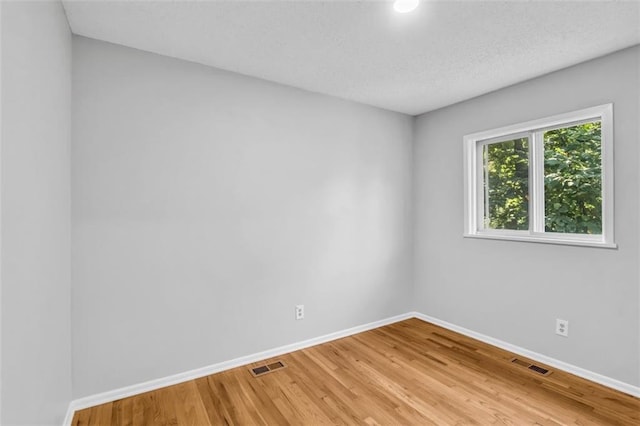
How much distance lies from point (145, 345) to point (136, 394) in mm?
334

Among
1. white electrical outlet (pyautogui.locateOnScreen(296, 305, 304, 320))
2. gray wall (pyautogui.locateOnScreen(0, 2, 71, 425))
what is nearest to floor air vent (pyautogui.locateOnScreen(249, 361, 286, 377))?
white electrical outlet (pyautogui.locateOnScreen(296, 305, 304, 320))

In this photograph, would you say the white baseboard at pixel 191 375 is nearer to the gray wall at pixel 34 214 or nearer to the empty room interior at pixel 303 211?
the empty room interior at pixel 303 211

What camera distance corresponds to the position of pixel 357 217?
344cm

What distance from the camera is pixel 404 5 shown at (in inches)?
71.3

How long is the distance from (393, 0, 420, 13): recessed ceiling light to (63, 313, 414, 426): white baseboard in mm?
2778

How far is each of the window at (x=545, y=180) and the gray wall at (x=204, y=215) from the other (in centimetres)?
117

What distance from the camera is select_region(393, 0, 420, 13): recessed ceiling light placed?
178cm

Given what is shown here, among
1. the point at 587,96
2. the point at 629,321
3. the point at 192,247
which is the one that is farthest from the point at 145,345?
the point at 587,96

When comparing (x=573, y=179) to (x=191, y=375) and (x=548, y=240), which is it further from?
(x=191, y=375)

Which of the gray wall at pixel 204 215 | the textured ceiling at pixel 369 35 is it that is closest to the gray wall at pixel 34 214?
the gray wall at pixel 204 215

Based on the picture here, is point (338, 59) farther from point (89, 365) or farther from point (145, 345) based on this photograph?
point (89, 365)

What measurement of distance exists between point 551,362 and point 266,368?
2409 millimetres

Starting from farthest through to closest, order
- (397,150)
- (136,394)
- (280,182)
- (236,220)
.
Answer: (397,150), (280,182), (236,220), (136,394)

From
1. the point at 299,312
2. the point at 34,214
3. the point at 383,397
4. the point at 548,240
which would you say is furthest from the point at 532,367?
the point at 34,214
